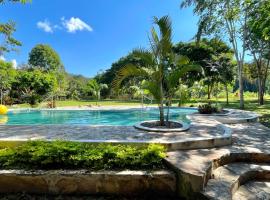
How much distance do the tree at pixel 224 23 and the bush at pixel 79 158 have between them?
15.3 metres

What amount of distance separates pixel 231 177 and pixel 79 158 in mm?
2657

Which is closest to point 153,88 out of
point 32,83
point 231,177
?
point 231,177

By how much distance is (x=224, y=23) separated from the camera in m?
18.6

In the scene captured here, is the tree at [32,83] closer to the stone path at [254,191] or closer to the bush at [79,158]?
the bush at [79,158]

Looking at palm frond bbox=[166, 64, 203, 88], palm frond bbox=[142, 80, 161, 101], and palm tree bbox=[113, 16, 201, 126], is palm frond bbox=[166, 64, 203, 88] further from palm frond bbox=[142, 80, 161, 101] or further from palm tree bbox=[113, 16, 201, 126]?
palm frond bbox=[142, 80, 161, 101]

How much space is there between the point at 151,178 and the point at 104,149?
1.03 m

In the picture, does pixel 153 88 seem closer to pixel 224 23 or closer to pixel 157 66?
pixel 157 66

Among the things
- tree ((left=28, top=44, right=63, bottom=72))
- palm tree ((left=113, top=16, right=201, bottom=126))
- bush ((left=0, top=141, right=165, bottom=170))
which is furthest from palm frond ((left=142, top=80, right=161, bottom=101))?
tree ((left=28, top=44, right=63, bottom=72))

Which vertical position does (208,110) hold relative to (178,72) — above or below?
below

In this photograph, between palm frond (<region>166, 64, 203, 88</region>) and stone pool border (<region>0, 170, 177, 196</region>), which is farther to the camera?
palm frond (<region>166, 64, 203, 88</region>)

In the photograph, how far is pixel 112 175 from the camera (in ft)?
13.5

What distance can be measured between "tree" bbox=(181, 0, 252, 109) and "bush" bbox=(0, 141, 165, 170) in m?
15.3

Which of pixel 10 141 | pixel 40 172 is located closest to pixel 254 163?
pixel 40 172

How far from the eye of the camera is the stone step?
12.1 ft
